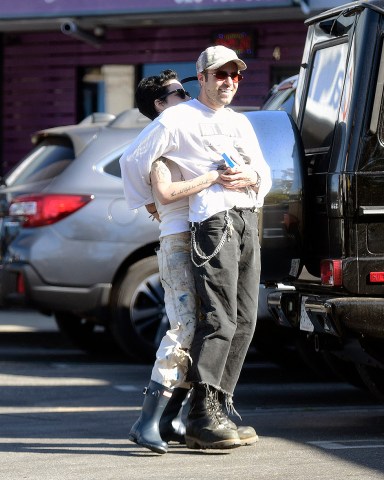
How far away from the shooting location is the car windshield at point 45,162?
34.6 feet

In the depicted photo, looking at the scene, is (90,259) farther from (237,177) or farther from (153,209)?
(237,177)

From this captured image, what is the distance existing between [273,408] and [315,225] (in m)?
1.69

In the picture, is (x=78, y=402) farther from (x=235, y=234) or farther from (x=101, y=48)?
(x=101, y=48)

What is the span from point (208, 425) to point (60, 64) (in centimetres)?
1208

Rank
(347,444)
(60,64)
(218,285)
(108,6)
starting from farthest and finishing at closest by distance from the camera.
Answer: (60,64), (108,6), (347,444), (218,285)

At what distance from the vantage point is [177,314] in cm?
628

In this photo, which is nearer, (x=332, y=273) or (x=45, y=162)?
(x=332, y=273)

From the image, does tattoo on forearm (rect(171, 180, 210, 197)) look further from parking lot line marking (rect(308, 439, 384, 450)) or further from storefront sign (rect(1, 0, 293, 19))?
storefront sign (rect(1, 0, 293, 19))

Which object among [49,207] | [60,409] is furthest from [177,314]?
[49,207]

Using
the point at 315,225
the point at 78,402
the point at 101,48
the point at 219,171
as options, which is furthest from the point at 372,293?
the point at 101,48

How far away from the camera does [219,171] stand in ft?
20.4

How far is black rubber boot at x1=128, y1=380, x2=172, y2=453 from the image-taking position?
6.24 m

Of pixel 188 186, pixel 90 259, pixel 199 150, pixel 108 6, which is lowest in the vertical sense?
pixel 90 259

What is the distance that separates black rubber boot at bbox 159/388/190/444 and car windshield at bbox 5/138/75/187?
4.25m
